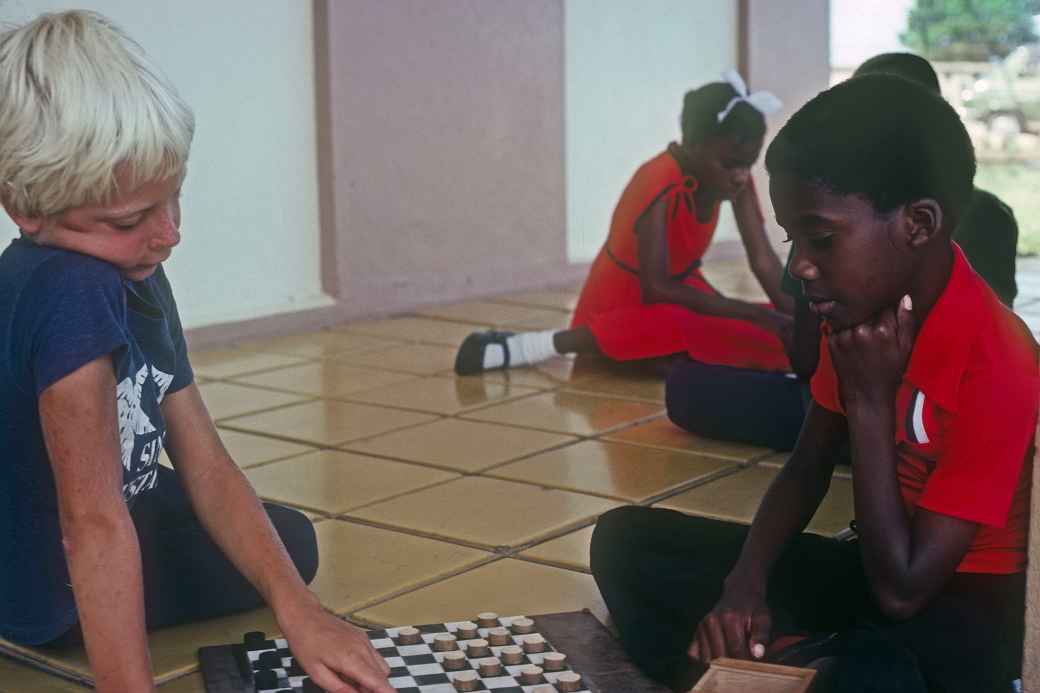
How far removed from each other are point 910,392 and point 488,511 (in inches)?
47.9

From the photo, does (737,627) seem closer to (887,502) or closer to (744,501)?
(887,502)

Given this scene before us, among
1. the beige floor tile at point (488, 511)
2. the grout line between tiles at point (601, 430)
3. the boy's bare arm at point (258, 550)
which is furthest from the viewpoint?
the grout line between tiles at point (601, 430)

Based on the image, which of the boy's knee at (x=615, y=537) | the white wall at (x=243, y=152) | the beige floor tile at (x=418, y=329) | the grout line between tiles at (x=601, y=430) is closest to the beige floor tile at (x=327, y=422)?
the grout line between tiles at (x=601, y=430)

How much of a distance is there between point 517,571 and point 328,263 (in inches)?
115

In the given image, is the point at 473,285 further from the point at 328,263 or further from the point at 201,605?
the point at 201,605

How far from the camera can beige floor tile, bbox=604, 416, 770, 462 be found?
328 centimetres

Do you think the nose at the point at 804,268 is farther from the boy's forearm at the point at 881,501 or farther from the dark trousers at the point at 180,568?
the dark trousers at the point at 180,568

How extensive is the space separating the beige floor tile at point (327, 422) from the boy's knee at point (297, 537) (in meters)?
1.03

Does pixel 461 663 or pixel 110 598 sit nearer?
pixel 110 598

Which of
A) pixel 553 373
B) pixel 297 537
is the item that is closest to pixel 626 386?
pixel 553 373

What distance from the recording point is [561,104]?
6074 millimetres

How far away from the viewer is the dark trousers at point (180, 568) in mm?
2170

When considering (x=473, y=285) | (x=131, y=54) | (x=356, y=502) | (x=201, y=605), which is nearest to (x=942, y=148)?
(x=131, y=54)

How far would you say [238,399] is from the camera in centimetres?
391
